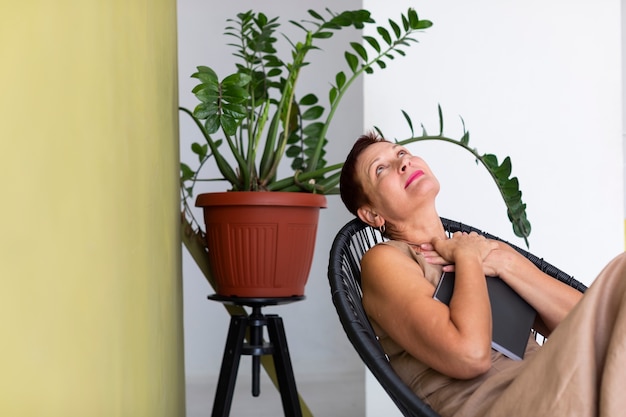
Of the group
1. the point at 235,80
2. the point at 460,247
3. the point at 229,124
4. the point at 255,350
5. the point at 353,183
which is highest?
the point at 235,80

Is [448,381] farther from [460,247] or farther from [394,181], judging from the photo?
[394,181]

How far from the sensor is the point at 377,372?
1.22 meters

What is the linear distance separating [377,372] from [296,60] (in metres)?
1.28

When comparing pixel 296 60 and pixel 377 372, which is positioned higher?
pixel 296 60

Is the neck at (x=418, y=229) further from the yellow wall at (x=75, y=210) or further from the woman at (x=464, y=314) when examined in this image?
the yellow wall at (x=75, y=210)

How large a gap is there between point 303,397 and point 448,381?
2707 mm

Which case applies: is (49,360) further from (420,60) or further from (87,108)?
(420,60)

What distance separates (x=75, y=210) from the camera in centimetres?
66

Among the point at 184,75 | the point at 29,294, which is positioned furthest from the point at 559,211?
the point at 184,75

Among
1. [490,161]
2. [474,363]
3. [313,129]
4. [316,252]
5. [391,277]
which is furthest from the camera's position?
[316,252]

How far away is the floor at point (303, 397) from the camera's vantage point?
3523 mm

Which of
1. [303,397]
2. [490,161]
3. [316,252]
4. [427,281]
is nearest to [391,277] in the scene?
[427,281]

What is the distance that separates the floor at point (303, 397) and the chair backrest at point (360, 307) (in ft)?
6.07

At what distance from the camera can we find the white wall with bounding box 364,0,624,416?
2.61 meters
